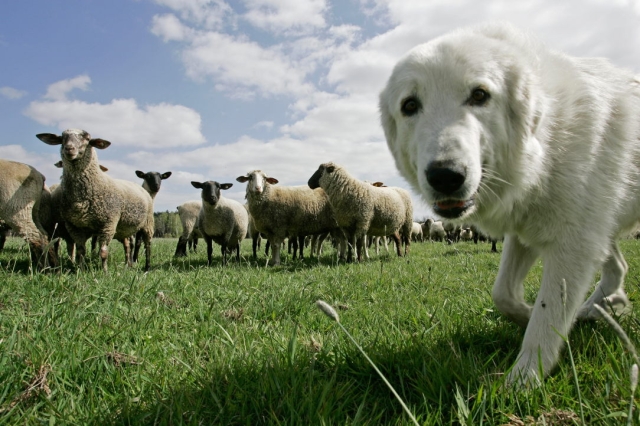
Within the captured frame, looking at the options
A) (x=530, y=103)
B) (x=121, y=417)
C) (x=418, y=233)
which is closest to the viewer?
(x=121, y=417)

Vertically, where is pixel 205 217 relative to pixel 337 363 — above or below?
above

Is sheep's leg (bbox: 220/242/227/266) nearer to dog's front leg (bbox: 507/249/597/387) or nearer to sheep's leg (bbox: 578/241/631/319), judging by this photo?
sheep's leg (bbox: 578/241/631/319)

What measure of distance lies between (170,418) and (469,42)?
7.71ft

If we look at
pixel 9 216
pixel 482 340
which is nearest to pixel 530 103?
pixel 482 340

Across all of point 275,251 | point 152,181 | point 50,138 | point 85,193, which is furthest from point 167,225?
point 85,193

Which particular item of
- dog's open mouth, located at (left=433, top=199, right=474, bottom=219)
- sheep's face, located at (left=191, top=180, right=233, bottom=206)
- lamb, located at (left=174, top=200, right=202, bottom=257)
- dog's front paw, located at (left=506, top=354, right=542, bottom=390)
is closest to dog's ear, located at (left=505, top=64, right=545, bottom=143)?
dog's open mouth, located at (left=433, top=199, right=474, bottom=219)

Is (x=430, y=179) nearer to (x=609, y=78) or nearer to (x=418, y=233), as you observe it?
(x=609, y=78)

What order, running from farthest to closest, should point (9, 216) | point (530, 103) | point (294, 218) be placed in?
point (294, 218) → point (9, 216) → point (530, 103)

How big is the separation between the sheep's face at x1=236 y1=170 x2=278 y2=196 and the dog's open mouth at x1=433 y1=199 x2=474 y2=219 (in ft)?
31.6

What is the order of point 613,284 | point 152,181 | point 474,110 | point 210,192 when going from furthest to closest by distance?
point 152,181 < point 210,192 < point 613,284 < point 474,110

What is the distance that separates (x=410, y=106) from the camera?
236cm

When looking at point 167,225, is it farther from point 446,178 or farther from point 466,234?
point 446,178

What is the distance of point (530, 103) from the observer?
2.24m

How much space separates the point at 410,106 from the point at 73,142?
735cm
